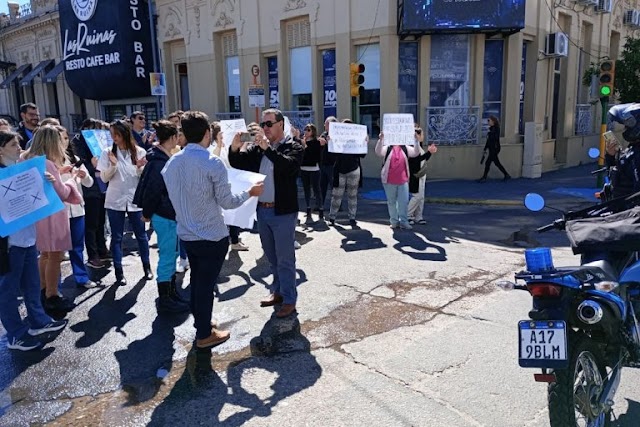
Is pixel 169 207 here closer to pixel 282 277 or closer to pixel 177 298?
pixel 177 298

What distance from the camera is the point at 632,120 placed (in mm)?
4398

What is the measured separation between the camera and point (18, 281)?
14.6ft

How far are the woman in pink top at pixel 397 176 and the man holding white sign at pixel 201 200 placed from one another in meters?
4.74

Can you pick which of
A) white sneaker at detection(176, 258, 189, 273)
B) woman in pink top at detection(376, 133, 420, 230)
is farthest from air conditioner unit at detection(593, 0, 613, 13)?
white sneaker at detection(176, 258, 189, 273)

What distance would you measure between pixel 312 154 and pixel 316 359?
597 cm

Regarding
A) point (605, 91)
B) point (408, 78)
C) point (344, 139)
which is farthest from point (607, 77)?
point (344, 139)

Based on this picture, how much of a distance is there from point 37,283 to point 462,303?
166 inches

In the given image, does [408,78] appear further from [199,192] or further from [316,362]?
Answer: [316,362]

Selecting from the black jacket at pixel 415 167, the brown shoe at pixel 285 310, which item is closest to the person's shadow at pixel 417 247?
the black jacket at pixel 415 167

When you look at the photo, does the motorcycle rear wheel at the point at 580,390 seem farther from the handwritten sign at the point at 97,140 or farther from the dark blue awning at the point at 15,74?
the dark blue awning at the point at 15,74

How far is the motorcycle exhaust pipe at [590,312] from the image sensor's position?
9.10 ft

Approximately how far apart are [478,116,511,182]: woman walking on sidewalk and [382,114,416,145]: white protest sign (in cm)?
649

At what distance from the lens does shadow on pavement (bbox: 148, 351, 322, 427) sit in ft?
11.3

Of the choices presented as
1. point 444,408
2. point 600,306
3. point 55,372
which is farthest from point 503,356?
point 55,372
